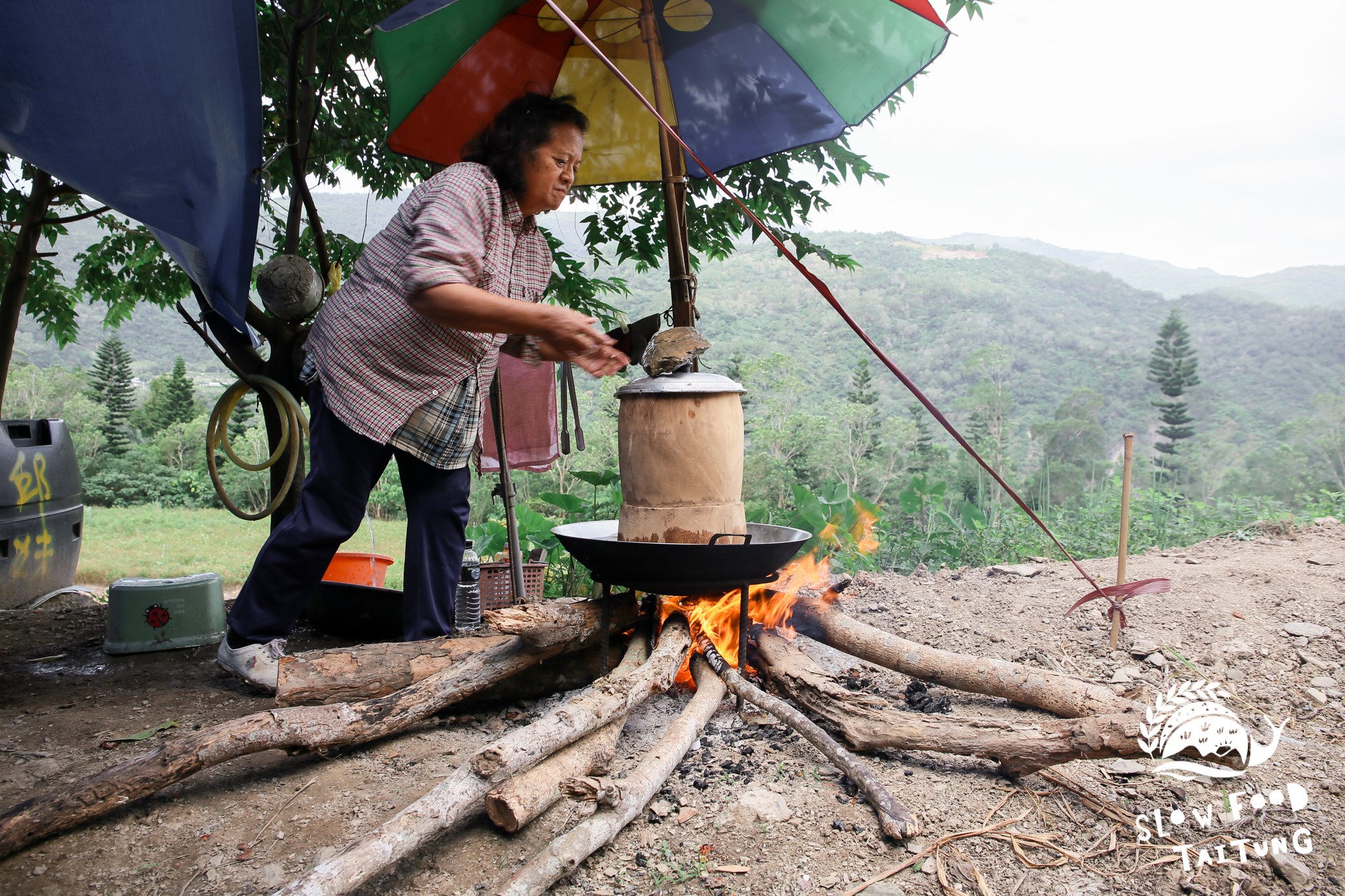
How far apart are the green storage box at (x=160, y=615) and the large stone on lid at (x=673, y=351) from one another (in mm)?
2184

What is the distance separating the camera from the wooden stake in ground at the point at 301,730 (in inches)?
62.8

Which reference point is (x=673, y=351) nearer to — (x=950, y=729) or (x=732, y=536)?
(x=732, y=536)

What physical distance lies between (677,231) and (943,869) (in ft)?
6.30

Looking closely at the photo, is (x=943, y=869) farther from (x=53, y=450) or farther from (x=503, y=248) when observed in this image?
(x=53, y=450)

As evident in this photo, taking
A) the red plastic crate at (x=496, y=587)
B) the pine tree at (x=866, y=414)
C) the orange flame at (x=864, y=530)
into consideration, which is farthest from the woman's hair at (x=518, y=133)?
the pine tree at (x=866, y=414)

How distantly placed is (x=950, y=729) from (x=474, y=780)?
124 cm

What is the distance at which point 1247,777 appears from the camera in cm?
196

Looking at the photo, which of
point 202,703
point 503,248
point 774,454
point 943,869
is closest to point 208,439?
point 202,703

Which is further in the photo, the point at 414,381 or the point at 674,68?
the point at 674,68

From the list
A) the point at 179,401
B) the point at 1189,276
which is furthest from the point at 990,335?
the point at 1189,276

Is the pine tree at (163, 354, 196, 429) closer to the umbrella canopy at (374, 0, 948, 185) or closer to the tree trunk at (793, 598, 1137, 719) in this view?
the umbrella canopy at (374, 0, 948, 185)

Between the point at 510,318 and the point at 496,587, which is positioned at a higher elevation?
the point at 510,318

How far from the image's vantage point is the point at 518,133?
2.26 m

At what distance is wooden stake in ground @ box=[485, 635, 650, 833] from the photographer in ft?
5.41
